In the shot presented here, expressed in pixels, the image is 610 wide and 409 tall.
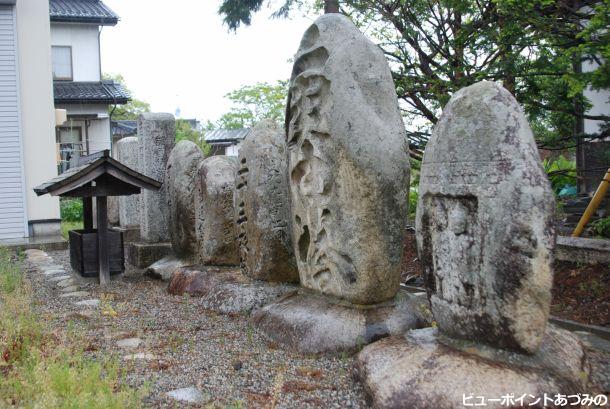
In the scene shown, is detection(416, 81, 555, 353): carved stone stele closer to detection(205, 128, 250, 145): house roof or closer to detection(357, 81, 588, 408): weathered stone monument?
detection(357, 81, 588, 408): weathered stone monument

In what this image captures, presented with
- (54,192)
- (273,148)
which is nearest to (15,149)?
(54,192)

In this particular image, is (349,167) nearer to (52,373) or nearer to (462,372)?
(462,372)

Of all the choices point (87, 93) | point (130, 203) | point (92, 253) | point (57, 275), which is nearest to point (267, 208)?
point (92, 253)

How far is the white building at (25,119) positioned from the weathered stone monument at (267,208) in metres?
9.07

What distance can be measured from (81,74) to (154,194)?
1418 cm

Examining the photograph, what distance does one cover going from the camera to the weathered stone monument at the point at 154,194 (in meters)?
9.50

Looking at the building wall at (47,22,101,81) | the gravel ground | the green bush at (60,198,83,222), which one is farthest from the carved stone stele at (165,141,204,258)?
the building wall at (47,22,101,81)

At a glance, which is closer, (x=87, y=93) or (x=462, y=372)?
(x=462, y=372)

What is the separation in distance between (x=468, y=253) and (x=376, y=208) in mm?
1185

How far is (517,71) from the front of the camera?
6469mm

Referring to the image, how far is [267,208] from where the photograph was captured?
6.18 meters

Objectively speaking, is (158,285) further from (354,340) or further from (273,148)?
(354,340)

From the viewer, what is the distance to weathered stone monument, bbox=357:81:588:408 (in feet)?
10.6

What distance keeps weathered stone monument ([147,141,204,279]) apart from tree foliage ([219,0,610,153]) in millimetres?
3244
